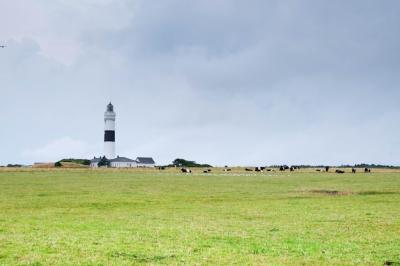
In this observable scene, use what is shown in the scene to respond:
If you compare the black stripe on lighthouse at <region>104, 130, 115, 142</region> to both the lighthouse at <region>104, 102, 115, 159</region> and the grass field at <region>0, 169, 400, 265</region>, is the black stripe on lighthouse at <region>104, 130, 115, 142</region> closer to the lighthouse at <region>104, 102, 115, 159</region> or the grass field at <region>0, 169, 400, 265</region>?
the lighthouse at <region>104, 102, 115, 159</region>

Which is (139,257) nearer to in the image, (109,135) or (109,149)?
(109,135)

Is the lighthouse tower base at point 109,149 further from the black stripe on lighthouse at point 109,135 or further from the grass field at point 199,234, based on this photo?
the grass field at point 199,234

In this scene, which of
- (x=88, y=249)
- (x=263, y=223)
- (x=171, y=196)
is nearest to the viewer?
(x=88, y=249)

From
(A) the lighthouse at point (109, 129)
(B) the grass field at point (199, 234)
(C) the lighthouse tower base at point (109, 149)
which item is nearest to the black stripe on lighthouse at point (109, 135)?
(A) the lighthouse at point (109, 129)

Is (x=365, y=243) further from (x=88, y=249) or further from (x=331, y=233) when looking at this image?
(x=88, y=249)

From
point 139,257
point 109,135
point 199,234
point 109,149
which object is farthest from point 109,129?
point 139,257

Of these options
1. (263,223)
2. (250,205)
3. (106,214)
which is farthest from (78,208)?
(263,223)

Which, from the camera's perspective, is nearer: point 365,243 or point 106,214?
point 365,243

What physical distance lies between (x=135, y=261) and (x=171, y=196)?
36.1 metres

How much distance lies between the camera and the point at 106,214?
35.8 metres

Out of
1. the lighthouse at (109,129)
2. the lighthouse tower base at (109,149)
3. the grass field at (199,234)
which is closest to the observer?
the grass field at (199,234)

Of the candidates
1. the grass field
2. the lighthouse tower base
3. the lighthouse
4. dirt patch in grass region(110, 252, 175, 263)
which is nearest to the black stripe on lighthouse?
the lighthouse

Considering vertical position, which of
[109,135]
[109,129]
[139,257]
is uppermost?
[109,129]

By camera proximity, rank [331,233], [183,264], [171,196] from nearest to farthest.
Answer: [183,264]
[331,233]
[171,196]
